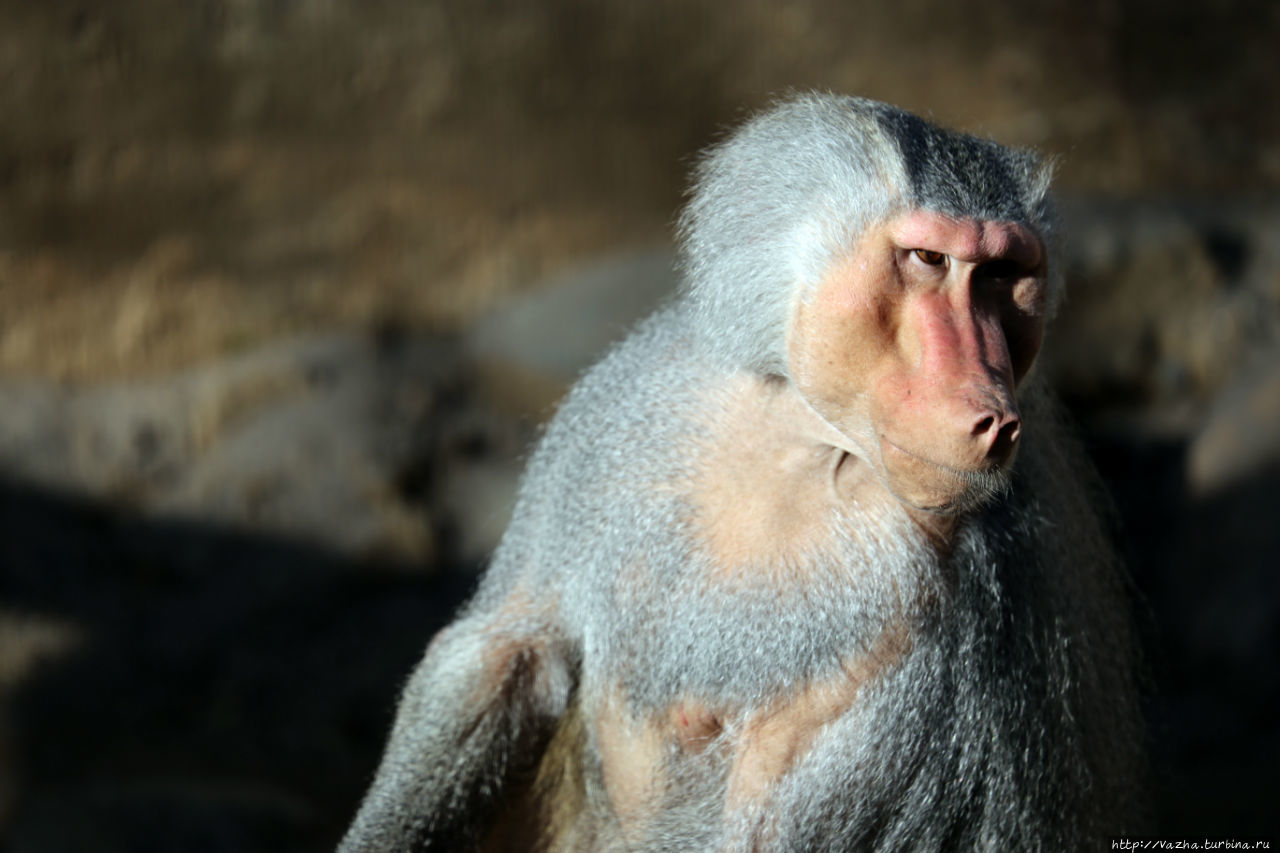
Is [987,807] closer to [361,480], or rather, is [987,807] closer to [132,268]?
[361,480]

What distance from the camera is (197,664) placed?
189 inches

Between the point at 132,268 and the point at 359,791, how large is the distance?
7.06 ft

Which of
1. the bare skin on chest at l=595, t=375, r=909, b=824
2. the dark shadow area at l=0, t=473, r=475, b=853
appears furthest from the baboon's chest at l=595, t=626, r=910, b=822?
the dark shadow area at l=0, t=473, r=475, b=853

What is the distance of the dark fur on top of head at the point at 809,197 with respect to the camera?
6.57 feet

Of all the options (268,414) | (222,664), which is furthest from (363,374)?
(222,664)

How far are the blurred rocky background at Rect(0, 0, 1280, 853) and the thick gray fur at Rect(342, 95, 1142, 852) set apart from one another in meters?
2.20

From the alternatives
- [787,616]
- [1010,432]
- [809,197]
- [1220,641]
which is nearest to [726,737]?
[787,616]

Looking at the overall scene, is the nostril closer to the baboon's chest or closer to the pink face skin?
the pink face skin

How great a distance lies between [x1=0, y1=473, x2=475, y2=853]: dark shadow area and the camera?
15.1ft

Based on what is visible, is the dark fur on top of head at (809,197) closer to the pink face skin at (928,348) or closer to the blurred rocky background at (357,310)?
the pink face skin at (928,348)

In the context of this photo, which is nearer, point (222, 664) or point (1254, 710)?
point (1254, 710)

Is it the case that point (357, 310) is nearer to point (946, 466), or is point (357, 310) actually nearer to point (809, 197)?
point (809, 197)

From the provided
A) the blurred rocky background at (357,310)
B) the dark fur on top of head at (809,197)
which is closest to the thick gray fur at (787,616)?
the dark fur on top of head at (809,197)

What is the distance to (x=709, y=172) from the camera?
2.27 metres
